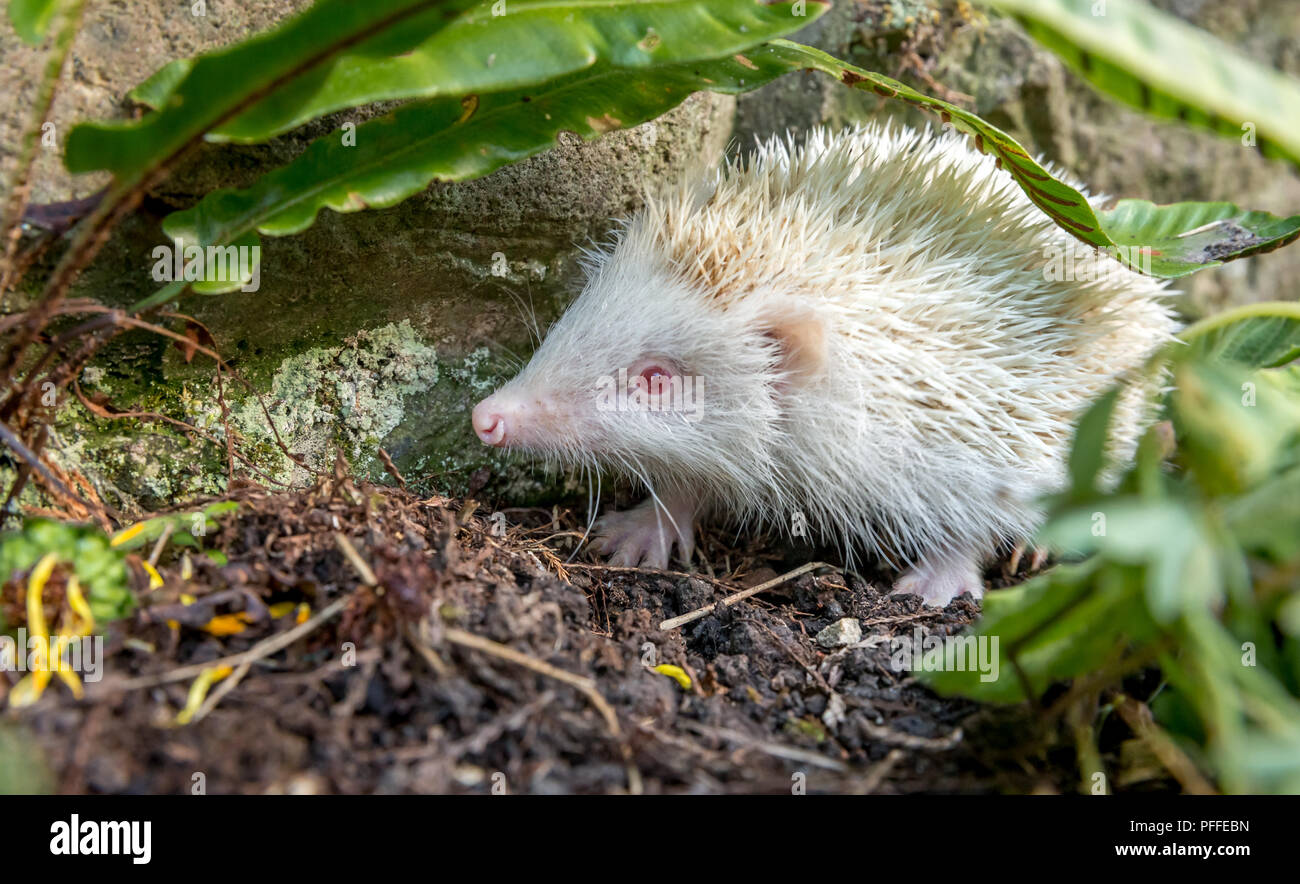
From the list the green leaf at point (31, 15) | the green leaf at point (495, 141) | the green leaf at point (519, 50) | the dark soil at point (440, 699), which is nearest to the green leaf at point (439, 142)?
the green leaf at point (495, 141)

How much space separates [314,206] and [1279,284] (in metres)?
6.02

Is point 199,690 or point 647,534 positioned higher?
point 647,534

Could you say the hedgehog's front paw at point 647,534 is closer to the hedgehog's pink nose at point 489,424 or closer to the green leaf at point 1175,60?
the hedgehog's pink nose at point 489,424

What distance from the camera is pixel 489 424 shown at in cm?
306

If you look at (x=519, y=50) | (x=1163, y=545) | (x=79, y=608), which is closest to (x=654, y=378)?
(x=519, y=50)

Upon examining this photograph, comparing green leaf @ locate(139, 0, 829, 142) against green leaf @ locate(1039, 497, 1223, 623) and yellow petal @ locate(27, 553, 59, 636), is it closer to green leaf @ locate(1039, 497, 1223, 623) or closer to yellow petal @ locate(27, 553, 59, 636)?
yellow petal @ locate(27, 553, 59, 636)

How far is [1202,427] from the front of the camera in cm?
150

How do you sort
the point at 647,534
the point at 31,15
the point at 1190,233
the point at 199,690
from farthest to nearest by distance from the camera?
the point at 647,534 < the point at 1190,233 < the point at 31,15 < the point at 199,690

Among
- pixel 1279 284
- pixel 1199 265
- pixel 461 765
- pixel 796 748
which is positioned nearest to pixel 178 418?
pixel 461 765

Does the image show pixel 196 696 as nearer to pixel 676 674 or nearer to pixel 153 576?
pixel 153 576

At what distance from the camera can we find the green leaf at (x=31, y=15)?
1.87 meters

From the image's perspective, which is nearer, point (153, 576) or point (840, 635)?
point (153, 576)

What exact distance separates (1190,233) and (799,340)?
131cm

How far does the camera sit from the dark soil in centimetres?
170
